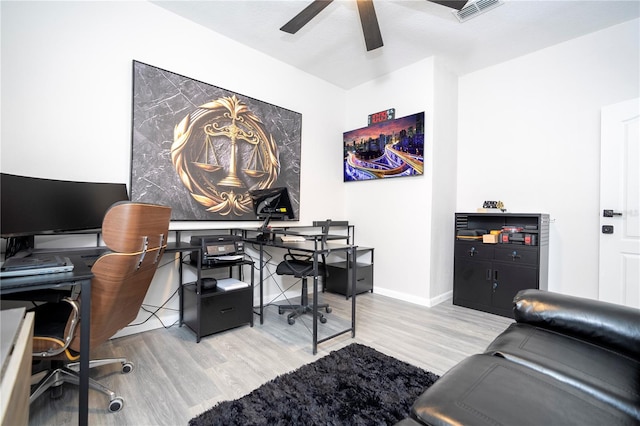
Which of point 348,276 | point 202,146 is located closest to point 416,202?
point 348,276

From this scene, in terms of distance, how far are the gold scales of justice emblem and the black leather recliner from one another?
8.33ft

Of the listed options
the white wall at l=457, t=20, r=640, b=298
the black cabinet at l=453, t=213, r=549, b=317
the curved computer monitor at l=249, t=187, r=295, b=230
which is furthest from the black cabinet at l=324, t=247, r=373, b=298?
the white wall at l=457, t=20, r=640, b=298

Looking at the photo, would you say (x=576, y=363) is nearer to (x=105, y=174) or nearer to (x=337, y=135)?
(x=105, y=174)

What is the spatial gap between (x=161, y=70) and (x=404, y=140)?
8.93ft

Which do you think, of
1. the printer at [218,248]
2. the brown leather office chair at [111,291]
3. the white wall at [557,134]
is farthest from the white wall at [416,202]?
the brown leather office chair at [111,291]

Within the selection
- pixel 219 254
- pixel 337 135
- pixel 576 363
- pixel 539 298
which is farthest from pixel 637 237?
pixel 219 254

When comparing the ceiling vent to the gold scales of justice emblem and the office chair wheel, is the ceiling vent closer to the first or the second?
the gold scales of justice emblem

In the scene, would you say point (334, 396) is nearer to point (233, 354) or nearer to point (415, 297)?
point (233, 354)

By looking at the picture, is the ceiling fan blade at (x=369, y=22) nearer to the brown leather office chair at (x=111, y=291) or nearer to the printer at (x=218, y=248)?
the brown leather office chair at (x=111, y=291)

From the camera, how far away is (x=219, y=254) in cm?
252

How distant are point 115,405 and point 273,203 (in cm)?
179

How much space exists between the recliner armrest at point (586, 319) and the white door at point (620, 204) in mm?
1838

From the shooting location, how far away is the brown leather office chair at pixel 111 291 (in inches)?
54.1

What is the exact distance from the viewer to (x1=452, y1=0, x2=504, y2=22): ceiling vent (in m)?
2.43
